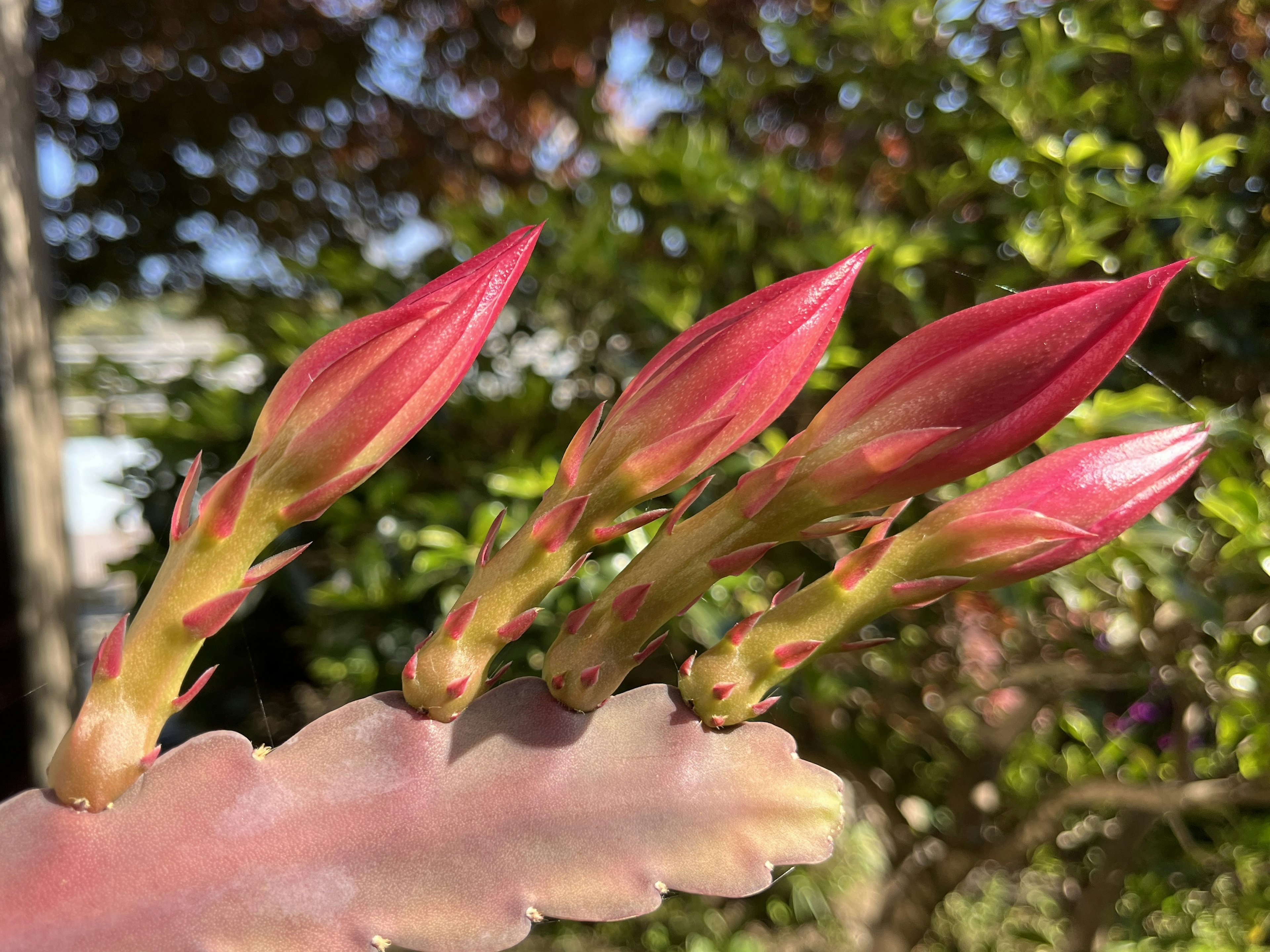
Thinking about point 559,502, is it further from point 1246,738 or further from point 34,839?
point 1246,738

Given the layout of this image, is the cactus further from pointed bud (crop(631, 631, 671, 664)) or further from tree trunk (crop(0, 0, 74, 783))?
tree trunk (crop(0, 0, 74, 783))

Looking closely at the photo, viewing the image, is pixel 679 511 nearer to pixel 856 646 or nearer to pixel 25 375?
pixel 856 646

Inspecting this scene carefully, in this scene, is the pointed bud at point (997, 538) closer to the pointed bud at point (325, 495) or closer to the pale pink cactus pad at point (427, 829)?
the pale pink cactus pad at point (427, 829)

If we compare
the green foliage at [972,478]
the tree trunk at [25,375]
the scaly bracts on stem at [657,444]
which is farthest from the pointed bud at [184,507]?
the tree trunk at [25,375]

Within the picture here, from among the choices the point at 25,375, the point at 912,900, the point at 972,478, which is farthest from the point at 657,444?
the point at 25,375

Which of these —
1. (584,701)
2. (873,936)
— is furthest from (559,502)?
(873,936)

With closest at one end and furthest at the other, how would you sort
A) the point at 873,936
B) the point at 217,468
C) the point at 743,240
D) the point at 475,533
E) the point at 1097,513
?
1. the point at 1097,513
2. the point at 475,533
3. the point at 217,468
4. the point at 743,240
5. the point at 873,936
